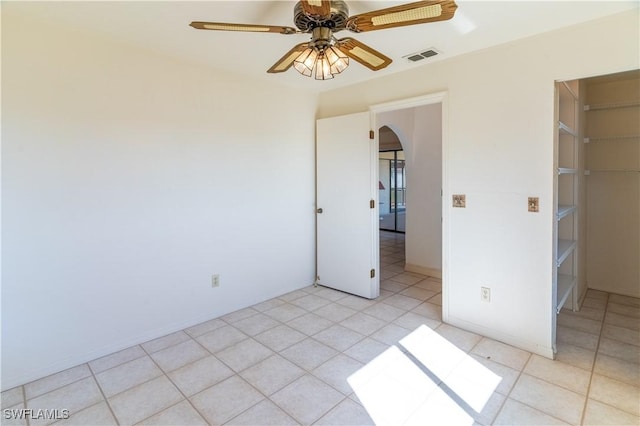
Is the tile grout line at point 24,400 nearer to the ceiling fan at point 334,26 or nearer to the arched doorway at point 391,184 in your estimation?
the ceiling fan at point 334,26

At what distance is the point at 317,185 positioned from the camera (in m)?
3.90

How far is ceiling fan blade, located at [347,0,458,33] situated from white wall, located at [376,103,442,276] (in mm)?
2637

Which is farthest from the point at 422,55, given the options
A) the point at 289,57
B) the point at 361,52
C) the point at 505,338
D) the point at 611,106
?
the point at 505,338

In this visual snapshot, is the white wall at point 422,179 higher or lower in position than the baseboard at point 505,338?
higher

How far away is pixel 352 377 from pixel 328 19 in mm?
2141

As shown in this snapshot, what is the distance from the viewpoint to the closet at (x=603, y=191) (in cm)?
311

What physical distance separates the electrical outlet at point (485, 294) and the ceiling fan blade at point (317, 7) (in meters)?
2.35

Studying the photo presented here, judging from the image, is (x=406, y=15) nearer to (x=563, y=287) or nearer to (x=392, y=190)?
(x=563, y=287)

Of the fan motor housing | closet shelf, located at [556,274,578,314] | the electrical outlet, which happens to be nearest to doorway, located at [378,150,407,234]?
closet shelf, located at [556,274,578,314]

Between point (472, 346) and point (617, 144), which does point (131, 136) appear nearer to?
point (472, 346)

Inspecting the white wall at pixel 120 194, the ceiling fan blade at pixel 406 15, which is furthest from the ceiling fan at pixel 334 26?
the white wall at pixel 120 194

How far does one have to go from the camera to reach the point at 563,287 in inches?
109

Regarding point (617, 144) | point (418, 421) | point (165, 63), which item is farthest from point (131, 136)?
point (617, 144)

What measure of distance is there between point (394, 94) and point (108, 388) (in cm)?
330
